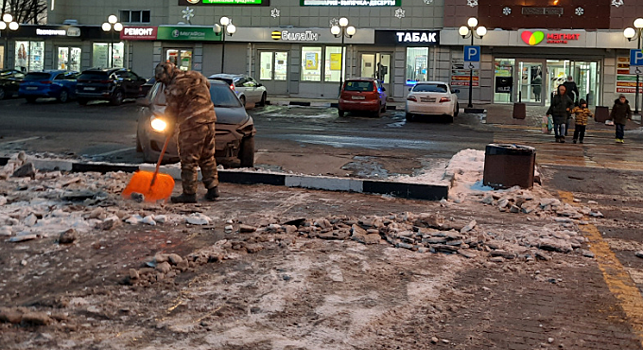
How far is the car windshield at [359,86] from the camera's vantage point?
26.9 meters

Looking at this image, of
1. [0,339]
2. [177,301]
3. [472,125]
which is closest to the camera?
[0,339]

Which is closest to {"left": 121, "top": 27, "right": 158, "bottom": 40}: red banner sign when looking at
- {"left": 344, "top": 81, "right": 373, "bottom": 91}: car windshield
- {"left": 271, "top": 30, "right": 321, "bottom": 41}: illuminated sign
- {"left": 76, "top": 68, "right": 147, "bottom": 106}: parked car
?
{"left": 271, "top": 30, "right": 321, "bottom": 41}: illuminated sign

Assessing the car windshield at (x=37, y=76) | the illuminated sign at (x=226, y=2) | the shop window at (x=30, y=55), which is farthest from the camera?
the shop window at (x=30, y=55)

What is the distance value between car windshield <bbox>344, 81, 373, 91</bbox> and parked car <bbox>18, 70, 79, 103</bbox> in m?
11.9

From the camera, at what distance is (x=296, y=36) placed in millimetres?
37625

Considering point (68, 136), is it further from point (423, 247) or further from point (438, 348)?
point (438, 348)

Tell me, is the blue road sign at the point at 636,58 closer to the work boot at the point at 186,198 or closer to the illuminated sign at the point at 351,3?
the illuminated sign at the point at 351,3

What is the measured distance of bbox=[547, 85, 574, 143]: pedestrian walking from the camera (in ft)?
60.7

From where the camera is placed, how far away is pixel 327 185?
10047 millimetres

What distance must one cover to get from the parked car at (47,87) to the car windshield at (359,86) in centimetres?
1186

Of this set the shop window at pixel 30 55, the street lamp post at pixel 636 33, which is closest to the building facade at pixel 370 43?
the shop window at pixel 30 55

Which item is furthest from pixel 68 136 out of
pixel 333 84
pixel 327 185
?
pixel 333 84

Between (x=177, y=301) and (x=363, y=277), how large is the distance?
148 cm

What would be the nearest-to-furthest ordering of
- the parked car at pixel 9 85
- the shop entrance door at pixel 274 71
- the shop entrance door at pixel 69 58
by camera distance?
the parked car at pixel 9 85
the shop entrance door at pixel 274 71
the shop entrance door at pixel 69 58
